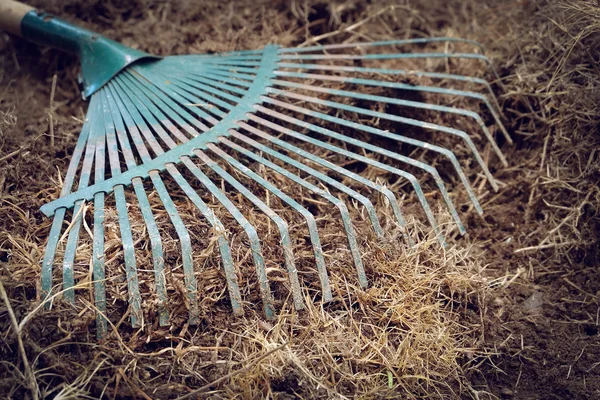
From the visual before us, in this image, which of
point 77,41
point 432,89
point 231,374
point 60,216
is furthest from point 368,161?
point 77,41

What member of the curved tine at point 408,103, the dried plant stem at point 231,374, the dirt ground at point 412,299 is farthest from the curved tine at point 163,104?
the dried plant stem at point 231,374

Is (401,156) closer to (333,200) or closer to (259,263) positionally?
(333,200)

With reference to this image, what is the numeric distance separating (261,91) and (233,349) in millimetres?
942

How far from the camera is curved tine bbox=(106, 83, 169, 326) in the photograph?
5.30ft

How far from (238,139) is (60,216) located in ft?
1.97

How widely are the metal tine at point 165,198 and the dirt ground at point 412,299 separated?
0.23 feet

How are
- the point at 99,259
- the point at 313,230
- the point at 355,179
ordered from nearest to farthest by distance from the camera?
the point at 99,259 < the point at 313,230 < the point at 355,179

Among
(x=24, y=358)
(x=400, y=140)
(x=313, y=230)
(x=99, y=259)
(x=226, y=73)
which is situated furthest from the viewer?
(x=226, y=73)

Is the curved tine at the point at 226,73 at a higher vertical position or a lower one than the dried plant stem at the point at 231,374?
higher

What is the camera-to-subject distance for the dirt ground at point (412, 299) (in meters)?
1.55

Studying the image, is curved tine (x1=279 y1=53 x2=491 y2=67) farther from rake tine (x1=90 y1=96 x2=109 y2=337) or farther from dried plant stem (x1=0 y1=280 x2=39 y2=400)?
dried plant stem (x1=0 y1=280 x2=39 y2=400)

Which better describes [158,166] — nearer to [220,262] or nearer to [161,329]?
[220,262]

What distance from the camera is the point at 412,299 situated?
1781 millimetres

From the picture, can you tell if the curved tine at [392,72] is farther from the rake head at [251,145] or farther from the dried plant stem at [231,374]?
the dried plant stem at [231,374]
